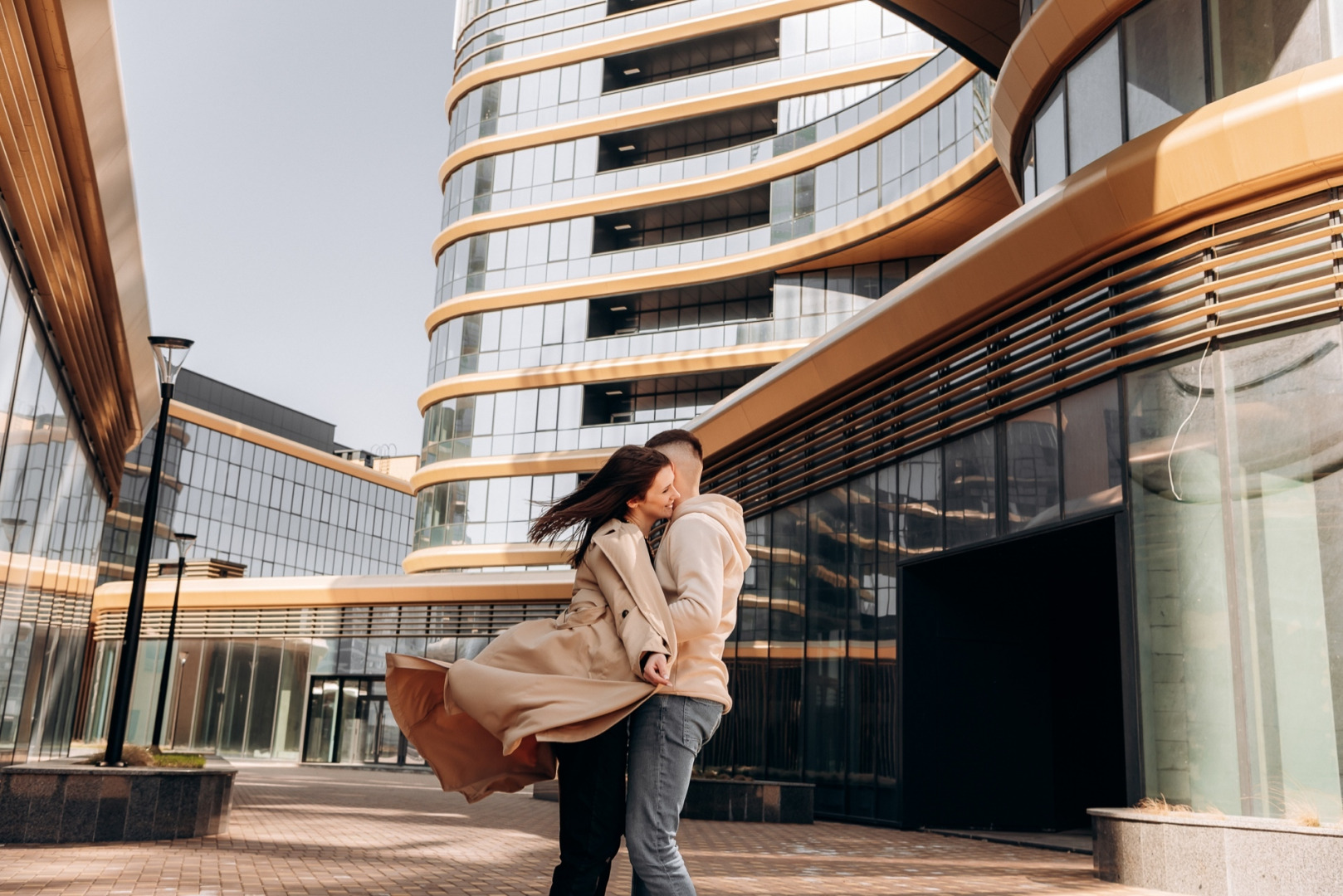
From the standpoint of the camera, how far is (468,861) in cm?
959

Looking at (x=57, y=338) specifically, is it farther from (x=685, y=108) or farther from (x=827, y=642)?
(x=685, y=108)

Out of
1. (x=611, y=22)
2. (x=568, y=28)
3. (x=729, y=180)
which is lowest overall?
(x=729, y=180)

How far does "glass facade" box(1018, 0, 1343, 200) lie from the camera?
10.7 meters

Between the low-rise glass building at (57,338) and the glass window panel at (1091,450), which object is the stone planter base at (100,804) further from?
the glass window panel at (1091,450)

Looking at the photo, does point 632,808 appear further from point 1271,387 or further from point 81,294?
point 81,294

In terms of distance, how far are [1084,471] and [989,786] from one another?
5.20 metres

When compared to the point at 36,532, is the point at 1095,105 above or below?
above

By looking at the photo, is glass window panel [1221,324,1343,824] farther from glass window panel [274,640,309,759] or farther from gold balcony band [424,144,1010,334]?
glass window panel [274,640,309,759]

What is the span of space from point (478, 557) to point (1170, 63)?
3021 cm

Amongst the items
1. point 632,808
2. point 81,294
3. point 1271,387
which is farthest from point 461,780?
point 81,294

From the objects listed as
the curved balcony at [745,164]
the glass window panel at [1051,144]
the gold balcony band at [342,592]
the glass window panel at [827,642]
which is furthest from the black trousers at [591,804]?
the gold balcony band at [342,592]

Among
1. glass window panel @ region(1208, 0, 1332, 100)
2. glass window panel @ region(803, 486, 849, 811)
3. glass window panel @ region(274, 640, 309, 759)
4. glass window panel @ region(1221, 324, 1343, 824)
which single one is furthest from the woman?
glass window panel @ region(274, 640, 309, 759)

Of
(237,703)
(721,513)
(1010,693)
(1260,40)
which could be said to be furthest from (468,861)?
(237,703)

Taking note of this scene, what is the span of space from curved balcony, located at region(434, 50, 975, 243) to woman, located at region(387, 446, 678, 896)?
26.0 meters
